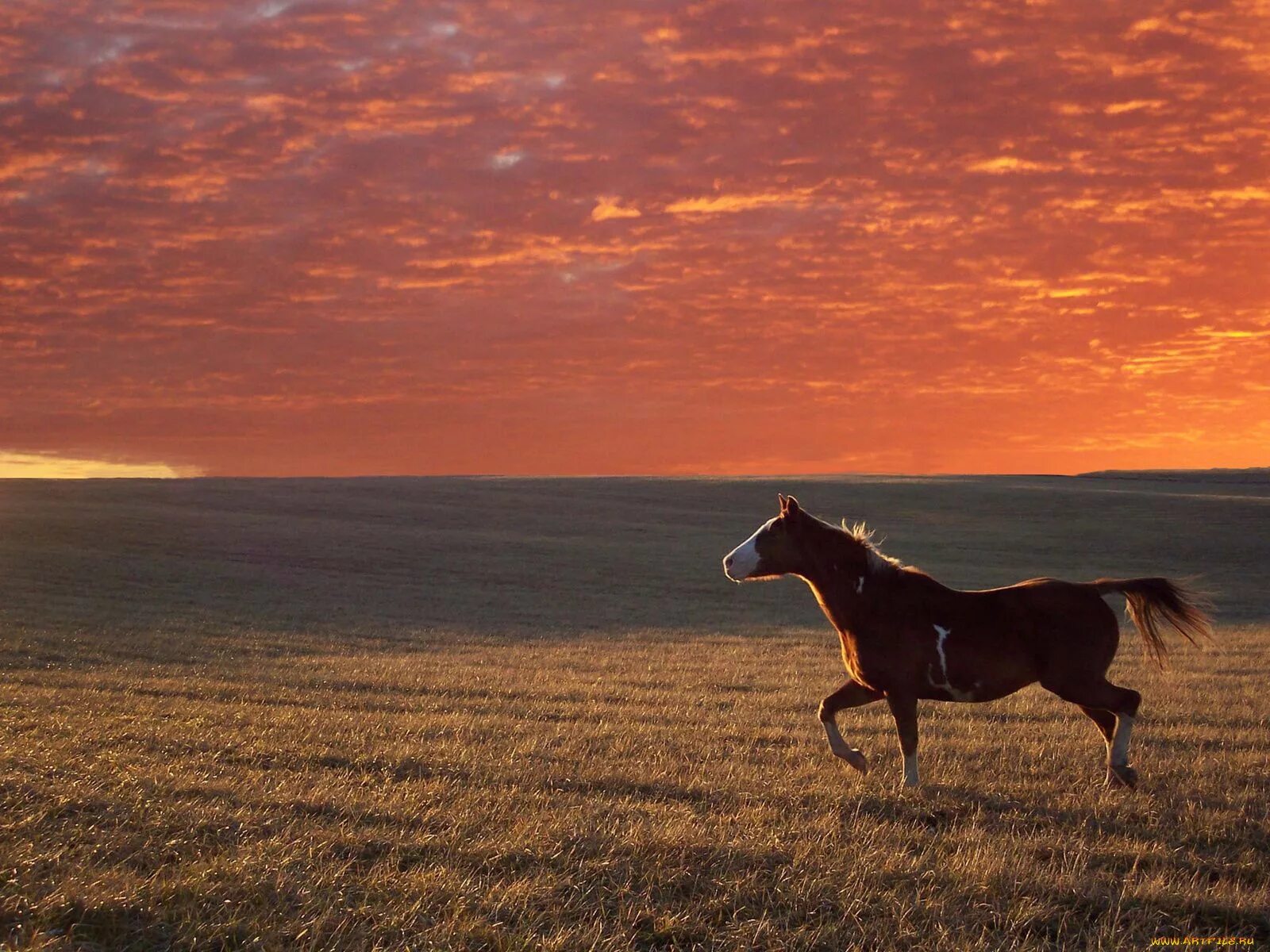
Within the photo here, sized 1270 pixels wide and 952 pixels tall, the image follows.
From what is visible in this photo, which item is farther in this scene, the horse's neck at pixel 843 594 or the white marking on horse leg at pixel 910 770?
the horse's neck at pixel 843 594

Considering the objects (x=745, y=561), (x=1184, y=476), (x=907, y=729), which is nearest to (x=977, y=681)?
(x=907, y=729)

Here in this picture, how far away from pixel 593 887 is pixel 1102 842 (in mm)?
3815

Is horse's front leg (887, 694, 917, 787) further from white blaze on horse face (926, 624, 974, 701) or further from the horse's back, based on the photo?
the horse's back

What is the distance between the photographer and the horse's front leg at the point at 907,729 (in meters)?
8.80

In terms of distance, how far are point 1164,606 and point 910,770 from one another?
3111 mm

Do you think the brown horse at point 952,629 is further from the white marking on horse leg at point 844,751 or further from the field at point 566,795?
the field at point 566,795

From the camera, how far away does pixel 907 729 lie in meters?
8.86

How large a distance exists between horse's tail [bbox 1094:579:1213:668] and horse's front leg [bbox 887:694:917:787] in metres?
2.30

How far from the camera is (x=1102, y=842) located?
7.19 metres

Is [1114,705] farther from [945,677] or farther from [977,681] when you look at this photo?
[945,677]

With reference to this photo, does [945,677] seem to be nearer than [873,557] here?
Yes

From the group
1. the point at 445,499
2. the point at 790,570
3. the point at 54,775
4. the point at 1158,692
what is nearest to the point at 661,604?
the point at 1158,692

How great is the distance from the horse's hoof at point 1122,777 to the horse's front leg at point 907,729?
174 centimetres

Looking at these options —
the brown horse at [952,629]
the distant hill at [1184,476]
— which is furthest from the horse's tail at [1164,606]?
the distant hill at [1184,476]
